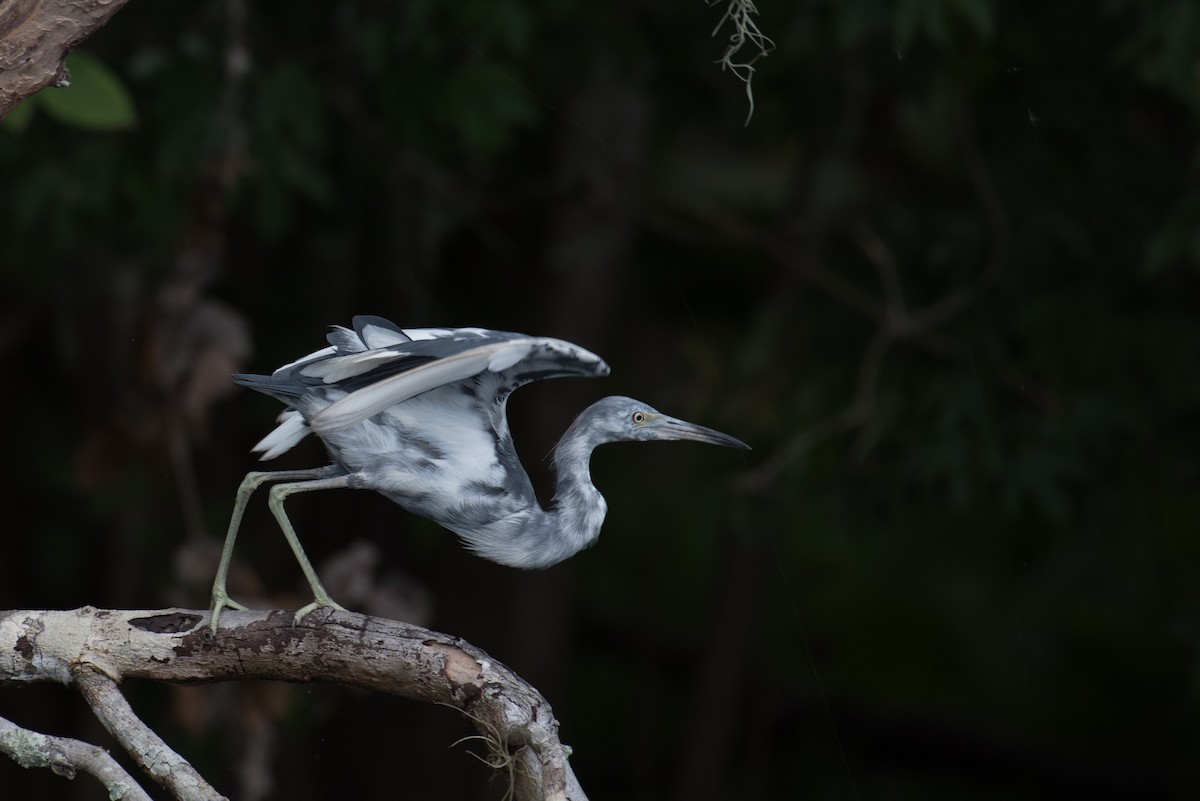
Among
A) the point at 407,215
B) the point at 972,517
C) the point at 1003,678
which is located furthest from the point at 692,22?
the point at 1003,678

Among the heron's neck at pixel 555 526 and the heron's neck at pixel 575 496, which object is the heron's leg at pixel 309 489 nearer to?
the heron's neck at pixel 555 526

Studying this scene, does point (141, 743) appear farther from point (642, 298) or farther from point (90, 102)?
point (642, 298)

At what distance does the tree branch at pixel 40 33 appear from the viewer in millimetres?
2256

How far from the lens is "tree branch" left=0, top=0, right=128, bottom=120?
226 cm

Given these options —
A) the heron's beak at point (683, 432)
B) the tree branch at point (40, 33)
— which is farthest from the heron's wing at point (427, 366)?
the tree branch at point (40, 33)

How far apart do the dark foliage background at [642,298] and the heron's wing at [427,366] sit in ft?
4.71

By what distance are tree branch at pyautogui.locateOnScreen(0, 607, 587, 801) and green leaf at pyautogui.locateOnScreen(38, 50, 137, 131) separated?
1.34 meters

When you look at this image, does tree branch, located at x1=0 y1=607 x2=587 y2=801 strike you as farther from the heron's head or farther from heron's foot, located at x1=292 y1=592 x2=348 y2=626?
the heron's head

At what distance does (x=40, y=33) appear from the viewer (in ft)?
7.45

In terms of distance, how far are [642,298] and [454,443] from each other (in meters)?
3.80

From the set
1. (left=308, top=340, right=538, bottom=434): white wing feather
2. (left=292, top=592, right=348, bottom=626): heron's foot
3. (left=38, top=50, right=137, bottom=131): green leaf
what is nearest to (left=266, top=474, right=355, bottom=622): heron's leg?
(left=292, top=592, right=348, bottom=626): heron's foot

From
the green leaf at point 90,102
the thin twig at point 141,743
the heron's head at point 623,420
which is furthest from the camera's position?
the green leaf at point 90,102

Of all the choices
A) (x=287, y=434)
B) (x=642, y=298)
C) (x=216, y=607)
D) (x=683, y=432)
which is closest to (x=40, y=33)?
(x=287, y=434)

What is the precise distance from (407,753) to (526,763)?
378 cm
